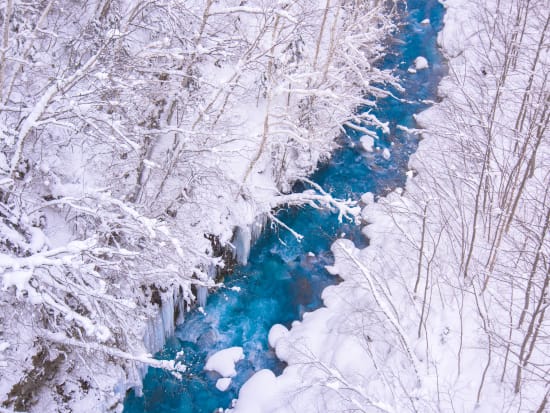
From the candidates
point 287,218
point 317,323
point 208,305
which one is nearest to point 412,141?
point 287,218

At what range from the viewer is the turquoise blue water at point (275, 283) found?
843cm

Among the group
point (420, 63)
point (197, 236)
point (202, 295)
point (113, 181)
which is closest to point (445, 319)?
point (202, 295)

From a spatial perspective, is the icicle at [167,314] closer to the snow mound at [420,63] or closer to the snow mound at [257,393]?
the snow mound at [257,393]

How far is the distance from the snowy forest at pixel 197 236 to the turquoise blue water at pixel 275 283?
1.00 feet

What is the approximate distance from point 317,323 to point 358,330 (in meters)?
0.95

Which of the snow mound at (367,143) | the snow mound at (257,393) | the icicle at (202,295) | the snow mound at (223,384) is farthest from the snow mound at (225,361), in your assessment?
the snow mound at (367,143)

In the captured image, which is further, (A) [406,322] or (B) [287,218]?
(B) [287,218]

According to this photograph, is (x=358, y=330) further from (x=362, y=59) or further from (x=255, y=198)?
(x=362, y=59)

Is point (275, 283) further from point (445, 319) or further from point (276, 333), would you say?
point (445, 319)

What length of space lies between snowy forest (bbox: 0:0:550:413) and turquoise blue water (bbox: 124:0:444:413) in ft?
1.00

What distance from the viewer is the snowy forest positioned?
6.02 metres

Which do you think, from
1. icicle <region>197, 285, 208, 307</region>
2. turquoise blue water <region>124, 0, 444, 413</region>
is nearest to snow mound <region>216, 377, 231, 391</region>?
turquoise blue water <region>124, 0, 444, 413</region>

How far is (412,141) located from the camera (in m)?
13.9

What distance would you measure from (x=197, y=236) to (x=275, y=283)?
212 cm
